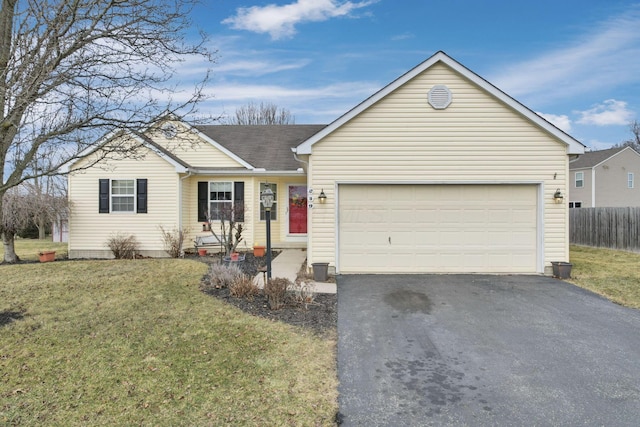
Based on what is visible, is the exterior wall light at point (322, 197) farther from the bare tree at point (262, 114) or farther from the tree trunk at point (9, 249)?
the bare tree at point (262, 114)

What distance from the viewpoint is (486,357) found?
4914 millimetres

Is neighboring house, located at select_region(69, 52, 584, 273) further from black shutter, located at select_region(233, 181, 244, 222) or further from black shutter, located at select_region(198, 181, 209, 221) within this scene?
black shutter, located at select_region(198, 181, 209, 221)

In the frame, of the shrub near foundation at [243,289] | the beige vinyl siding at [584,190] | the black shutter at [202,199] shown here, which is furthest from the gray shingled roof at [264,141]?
the beige vinyl siding at [584,190]

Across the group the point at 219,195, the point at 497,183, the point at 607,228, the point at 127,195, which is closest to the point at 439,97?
the point at 497,183

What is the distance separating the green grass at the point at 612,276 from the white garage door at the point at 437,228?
1291 mm

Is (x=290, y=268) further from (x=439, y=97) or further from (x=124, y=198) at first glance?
(x=124, y=198)

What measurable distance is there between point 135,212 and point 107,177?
1.51 meters

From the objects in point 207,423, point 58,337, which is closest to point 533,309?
point 207,423

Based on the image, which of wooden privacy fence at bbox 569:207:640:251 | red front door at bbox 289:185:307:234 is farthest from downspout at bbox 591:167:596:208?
red front door at bbox 289:185:307:234

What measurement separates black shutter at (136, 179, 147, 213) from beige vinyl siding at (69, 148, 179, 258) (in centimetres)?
12

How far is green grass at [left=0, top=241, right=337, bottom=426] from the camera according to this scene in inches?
142

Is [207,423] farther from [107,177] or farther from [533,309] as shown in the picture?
[107,177]

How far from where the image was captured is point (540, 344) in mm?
5348

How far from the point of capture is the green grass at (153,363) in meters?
3.62
